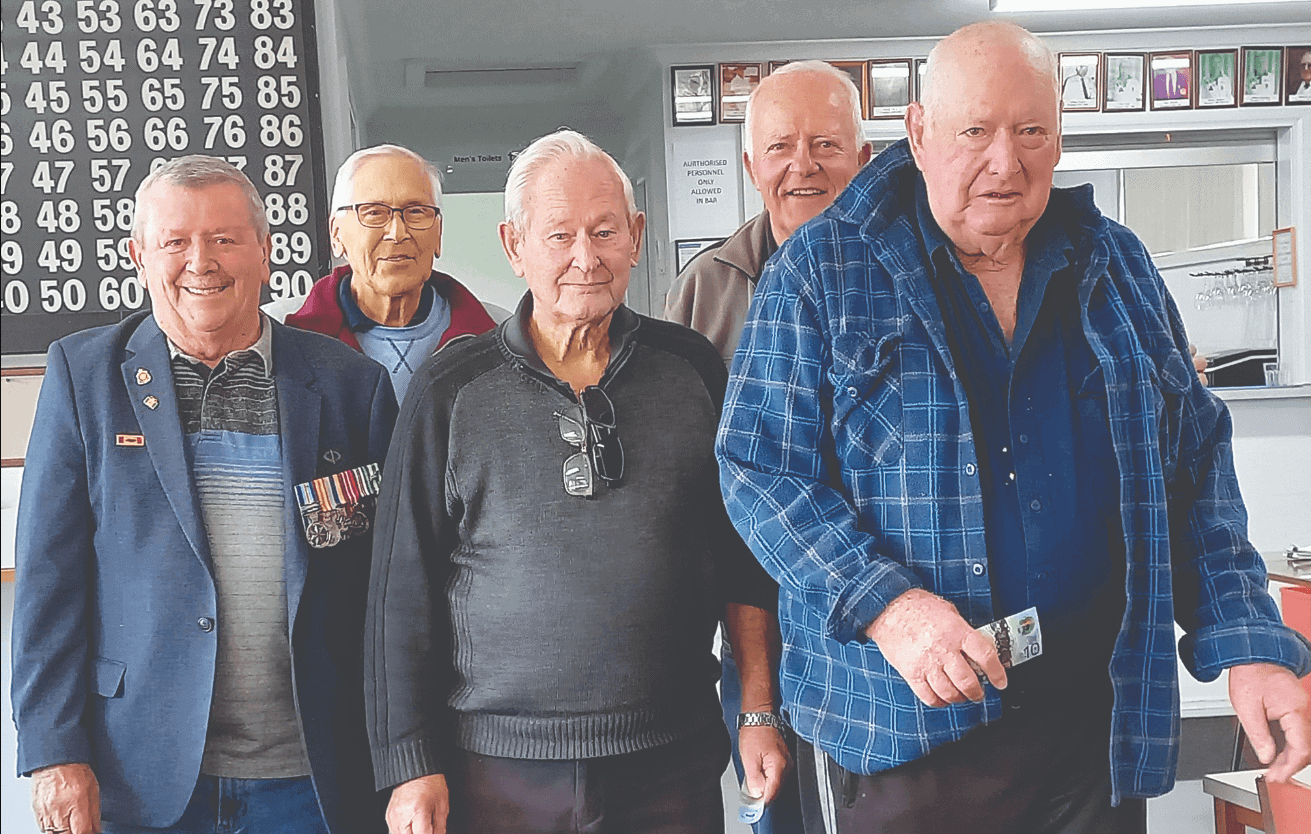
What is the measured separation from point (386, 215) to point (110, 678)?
0.91m

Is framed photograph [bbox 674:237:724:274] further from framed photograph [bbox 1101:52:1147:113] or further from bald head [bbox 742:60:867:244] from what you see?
bald head [bbox 742:60:867:244]

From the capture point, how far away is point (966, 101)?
144 centimetres

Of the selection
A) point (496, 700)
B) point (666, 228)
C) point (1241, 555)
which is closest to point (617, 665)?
point (496, 700)

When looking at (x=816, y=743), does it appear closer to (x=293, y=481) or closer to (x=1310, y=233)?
(x=293, y=481)

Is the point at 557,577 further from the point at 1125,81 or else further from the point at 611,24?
the point at 1125,81

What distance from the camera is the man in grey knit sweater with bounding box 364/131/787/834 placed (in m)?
1.56

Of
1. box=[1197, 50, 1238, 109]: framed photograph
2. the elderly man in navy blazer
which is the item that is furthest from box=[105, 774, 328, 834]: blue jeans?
box=[1197, 50, 1238, 109]: framed photograph

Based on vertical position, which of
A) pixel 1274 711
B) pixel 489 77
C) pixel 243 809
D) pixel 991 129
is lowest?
pixel 243 809

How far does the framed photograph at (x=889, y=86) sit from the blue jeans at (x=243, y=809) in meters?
4.70

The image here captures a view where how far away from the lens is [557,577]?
1562mm

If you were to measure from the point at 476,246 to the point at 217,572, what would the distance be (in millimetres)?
5842

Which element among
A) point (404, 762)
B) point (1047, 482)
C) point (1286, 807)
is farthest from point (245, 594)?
point (1286, 807)

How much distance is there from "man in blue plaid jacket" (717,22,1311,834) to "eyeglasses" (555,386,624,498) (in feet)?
0.58

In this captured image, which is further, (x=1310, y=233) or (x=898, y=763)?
(x=1310, y=233)
